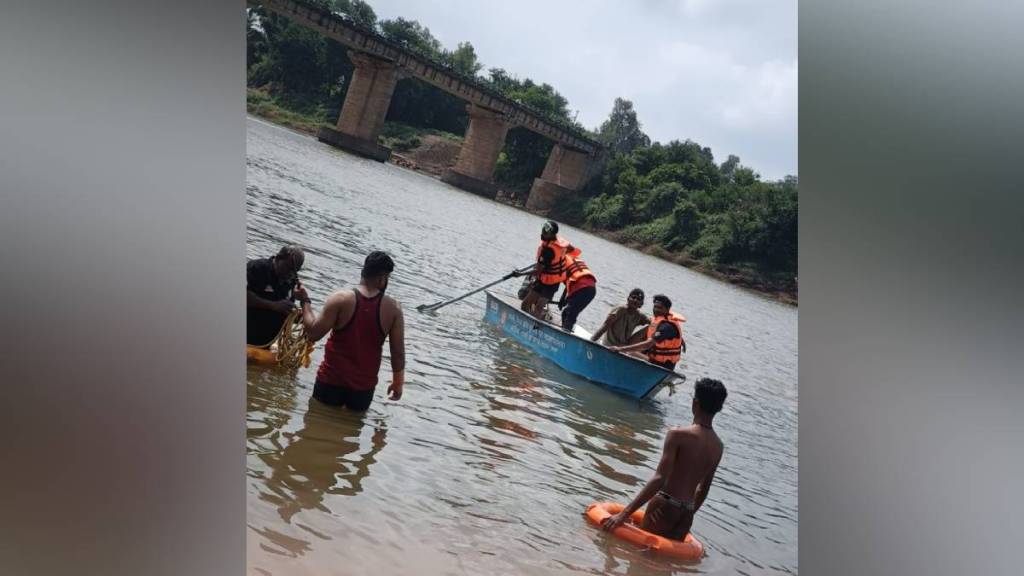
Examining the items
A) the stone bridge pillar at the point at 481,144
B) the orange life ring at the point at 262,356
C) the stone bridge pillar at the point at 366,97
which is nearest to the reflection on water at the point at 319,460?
the orange life ring at the point at 262,356

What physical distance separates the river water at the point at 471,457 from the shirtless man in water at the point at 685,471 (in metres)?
0.15

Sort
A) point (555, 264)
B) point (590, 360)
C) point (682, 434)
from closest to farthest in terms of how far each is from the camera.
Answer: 1. point (682, 434)
2. point (590, 360)
3. point (555, 264)

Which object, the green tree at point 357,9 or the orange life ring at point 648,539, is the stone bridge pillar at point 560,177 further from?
the orange life ring at point 648,539

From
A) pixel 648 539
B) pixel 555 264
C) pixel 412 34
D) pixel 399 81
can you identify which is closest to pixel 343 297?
pixel 648 539

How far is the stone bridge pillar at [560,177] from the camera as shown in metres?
9.64

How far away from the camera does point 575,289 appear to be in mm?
6277

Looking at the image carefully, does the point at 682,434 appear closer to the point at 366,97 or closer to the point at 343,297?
the point at 343,297

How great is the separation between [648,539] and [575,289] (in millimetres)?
3348
